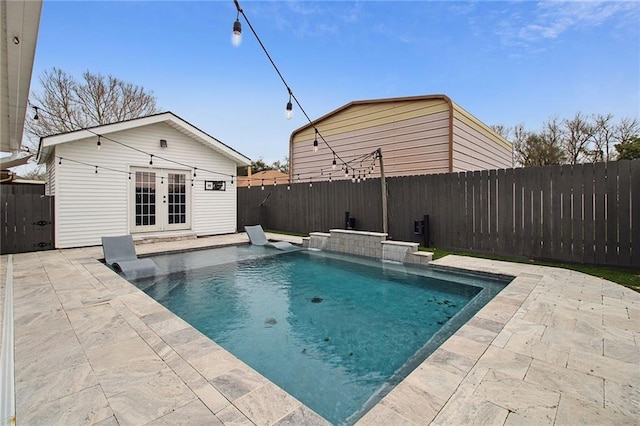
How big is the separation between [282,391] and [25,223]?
29.4 ft

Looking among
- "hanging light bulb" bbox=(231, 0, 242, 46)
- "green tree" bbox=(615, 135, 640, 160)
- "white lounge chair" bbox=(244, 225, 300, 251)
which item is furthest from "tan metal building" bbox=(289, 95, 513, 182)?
"green tree" bbox=(615, 135, 640, 160)

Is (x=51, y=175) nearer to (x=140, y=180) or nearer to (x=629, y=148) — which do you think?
(x=140, y=180)

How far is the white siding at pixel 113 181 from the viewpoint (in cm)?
791

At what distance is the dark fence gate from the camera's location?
720cm

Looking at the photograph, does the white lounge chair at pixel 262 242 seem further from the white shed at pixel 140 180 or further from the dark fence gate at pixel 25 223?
the dark fence gate at pixel 25 223

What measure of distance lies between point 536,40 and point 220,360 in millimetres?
11173

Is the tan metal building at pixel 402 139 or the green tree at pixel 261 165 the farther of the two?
the green tree at pixel 261 165

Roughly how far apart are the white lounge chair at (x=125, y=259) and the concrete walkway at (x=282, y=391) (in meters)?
2.09

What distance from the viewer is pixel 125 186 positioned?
350 inches

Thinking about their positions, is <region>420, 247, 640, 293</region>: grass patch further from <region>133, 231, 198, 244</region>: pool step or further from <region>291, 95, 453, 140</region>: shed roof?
<region>133, 231, 198, 244</region>: pool step

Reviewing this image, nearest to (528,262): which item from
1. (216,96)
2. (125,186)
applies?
(125,186)

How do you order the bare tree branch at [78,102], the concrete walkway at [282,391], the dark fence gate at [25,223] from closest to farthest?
the concrete walkway at [282,391], the dark fence gate at [25,223], the bare tree branch at [78,102]

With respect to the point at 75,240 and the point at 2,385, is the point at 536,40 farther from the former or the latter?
the point at 75,240

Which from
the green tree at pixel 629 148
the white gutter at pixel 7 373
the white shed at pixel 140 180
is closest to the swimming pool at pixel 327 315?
the white gutter at pixel 7 373
